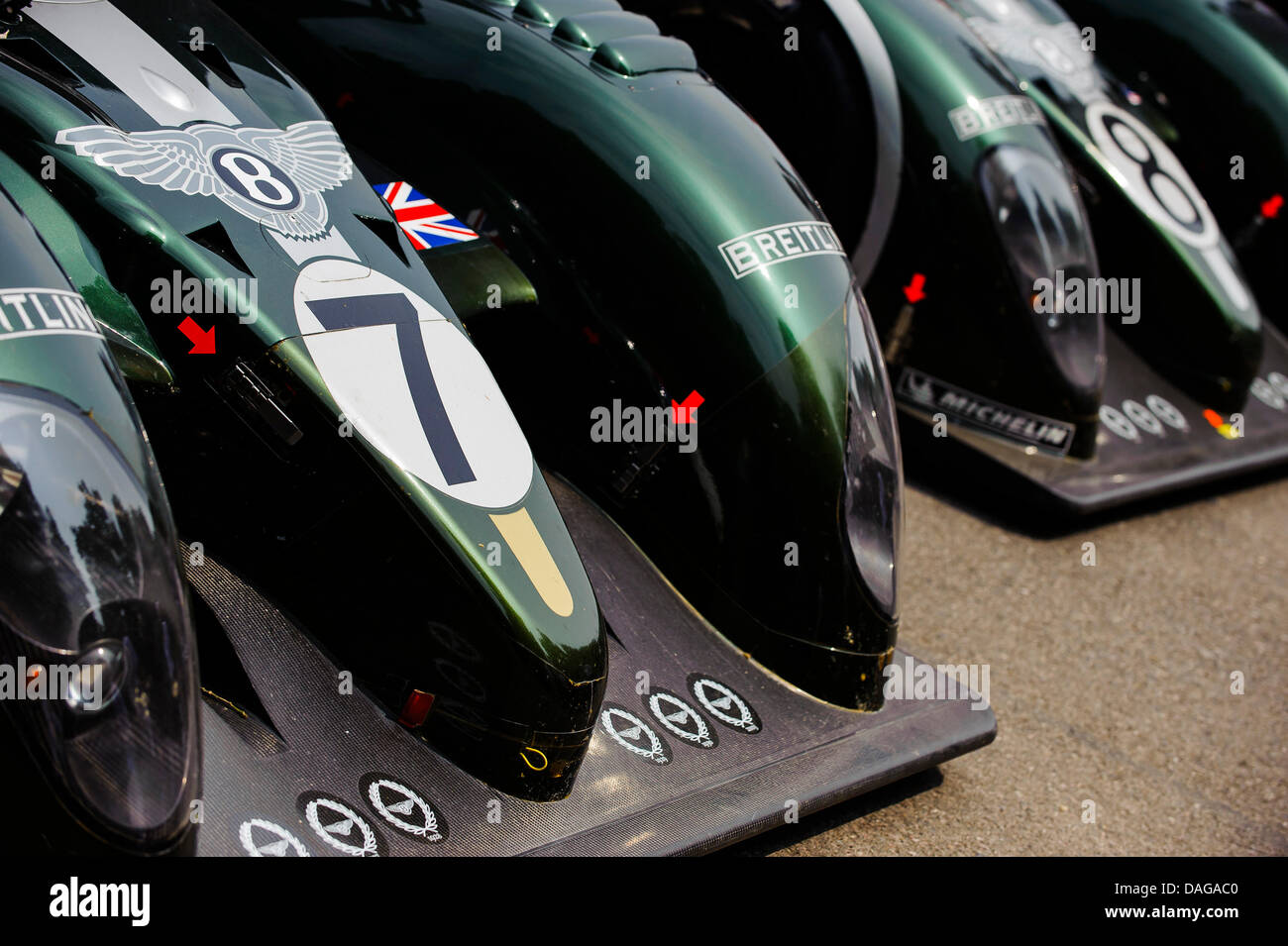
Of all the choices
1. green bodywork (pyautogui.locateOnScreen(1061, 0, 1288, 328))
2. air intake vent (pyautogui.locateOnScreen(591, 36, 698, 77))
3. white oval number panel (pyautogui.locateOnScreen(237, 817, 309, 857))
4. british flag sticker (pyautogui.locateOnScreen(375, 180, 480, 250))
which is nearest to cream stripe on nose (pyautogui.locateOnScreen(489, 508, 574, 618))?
white oval number panel (pyautogui.locateOnScreen(237, 817, 309, 857))

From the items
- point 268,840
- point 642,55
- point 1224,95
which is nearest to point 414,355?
point 268,840

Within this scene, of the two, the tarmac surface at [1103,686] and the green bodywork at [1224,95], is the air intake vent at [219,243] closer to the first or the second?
the tarmac surface at [1103,686]

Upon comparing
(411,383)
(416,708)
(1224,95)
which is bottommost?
(416,708)

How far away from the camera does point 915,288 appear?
4004 mm

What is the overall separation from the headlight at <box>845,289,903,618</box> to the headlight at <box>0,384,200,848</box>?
4.80 feet

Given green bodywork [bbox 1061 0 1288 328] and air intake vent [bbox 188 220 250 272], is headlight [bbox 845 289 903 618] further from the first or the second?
green bodywork [bbox 1061 0 1288 328]

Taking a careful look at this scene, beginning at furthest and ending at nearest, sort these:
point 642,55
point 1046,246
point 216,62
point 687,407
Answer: point 1046,246
point 642,55
point 687,407
point 216,62

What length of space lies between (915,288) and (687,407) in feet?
4.72

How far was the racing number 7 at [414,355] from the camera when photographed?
7.32 ft

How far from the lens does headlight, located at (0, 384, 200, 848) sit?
1650 millimetres

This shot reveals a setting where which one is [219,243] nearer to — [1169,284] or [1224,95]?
[1169,284]

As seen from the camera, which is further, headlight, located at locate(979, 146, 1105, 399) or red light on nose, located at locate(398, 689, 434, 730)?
headlight, located at locate(979, 146, 1105, 399)

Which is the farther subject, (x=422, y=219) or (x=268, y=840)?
(x=422, y=219)
